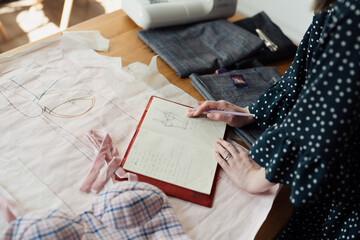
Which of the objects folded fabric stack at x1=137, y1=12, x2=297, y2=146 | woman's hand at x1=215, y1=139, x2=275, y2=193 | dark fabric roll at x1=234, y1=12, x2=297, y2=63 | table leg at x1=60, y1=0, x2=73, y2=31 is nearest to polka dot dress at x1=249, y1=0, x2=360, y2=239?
woman's hand at x1=215, y1=139, x2=275, y2=193

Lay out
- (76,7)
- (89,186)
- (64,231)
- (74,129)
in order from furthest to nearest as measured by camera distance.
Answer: (76,7) < (74,129) < (89,186) < (64,231)

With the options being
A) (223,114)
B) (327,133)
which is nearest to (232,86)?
(223,114)

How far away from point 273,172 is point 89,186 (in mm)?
359

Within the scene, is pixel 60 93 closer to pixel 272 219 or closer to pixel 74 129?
pixel 74 129

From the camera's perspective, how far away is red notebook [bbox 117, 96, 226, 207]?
618mm

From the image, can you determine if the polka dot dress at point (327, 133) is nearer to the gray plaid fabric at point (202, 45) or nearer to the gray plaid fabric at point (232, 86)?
the gray plaid fabric at point (232, 86)

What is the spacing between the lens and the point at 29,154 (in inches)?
24.7

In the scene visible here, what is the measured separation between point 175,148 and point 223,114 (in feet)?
0.53

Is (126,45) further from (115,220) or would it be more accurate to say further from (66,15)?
(66,15)

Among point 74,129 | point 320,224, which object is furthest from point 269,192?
point 74,129

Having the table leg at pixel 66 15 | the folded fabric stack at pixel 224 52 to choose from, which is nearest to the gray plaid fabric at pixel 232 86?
the folded fabric stack at pixel 224 52

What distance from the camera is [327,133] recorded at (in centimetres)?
47

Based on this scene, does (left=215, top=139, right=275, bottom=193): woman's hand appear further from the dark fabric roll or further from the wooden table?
the dark fabric roll

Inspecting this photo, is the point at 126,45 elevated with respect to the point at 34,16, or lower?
elevated
